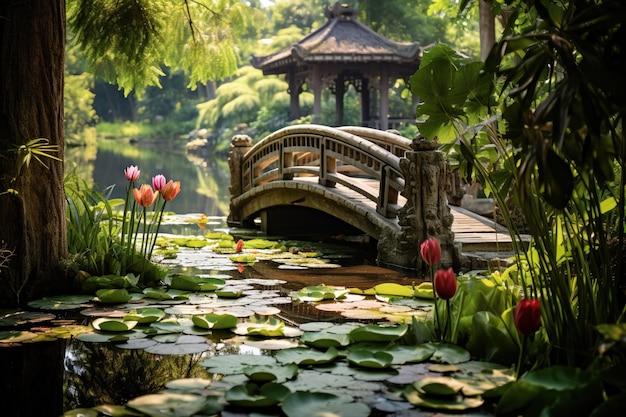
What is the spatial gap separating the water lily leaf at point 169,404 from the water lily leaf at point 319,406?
29 cm

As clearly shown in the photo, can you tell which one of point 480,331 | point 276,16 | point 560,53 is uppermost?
point 276,16

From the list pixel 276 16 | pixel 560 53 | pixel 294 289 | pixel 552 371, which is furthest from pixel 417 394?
pixel 276 16

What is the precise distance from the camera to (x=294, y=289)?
5465 mm

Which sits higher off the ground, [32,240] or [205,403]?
[32,240]

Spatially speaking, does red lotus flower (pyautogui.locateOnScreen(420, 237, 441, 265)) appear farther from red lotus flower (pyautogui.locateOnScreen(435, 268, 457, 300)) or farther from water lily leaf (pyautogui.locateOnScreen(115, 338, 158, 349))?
water lily leaf (pyautogui.locateOnScreen(115, 338, 158, 349))

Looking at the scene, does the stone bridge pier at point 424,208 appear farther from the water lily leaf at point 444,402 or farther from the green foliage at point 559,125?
the water lily leaf at point 444,402

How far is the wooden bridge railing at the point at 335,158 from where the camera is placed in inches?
289

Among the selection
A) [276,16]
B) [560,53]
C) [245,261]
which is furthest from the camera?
[276,16]

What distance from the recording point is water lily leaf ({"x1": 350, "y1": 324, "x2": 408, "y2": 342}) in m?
3.47

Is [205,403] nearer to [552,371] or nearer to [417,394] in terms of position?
[417,394]

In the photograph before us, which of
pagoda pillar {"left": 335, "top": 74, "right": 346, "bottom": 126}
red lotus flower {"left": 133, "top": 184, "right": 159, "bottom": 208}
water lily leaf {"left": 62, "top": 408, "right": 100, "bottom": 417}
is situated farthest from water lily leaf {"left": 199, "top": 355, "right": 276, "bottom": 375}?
pagoda pillar {"left": 335, "top": 74, "right": 346, "bottom": 126}

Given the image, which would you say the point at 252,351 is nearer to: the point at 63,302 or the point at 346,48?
the point at 63,302

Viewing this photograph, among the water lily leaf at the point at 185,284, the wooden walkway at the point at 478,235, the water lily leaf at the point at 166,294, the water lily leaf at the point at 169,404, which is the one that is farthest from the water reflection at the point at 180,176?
the water lily leaf at the point at 169,404

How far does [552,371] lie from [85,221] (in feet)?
11.8
